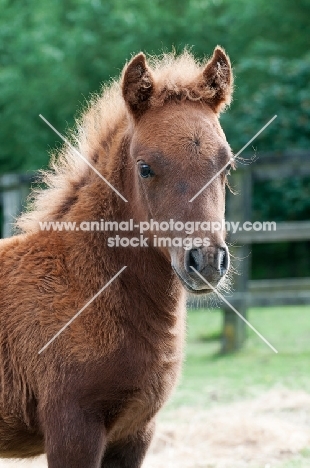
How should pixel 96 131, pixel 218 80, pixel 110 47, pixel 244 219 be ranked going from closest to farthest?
pixel 218 80 → pixel 96 131 → pixel 244 219 → pixel 110 47

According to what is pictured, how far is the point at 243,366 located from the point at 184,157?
518 cm

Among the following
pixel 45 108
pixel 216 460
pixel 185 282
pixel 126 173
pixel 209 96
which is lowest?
pixel 216 460

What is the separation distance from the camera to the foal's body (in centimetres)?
346

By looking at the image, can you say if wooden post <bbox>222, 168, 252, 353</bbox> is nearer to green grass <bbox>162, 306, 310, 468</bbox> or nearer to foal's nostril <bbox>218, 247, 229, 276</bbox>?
green grass <bbox>162, 306, 310, 468</bbox>

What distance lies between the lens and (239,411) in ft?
21.1

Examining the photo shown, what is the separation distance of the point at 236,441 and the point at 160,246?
2545 mm

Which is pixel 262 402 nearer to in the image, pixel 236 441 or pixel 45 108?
pixel 236 441

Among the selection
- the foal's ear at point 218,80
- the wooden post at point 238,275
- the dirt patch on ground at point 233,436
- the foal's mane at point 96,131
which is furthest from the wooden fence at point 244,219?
the foal's ear at point 218,80

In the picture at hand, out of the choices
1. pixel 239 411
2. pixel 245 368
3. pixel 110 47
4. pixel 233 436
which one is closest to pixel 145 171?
Result: pixel 233 436

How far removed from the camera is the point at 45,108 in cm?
1764

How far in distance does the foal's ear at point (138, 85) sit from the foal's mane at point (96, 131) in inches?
2.2

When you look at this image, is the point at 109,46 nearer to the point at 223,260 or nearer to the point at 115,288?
the point at 115,288

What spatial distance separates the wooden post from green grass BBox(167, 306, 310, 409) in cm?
20

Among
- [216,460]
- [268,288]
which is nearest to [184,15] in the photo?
[268,288]
